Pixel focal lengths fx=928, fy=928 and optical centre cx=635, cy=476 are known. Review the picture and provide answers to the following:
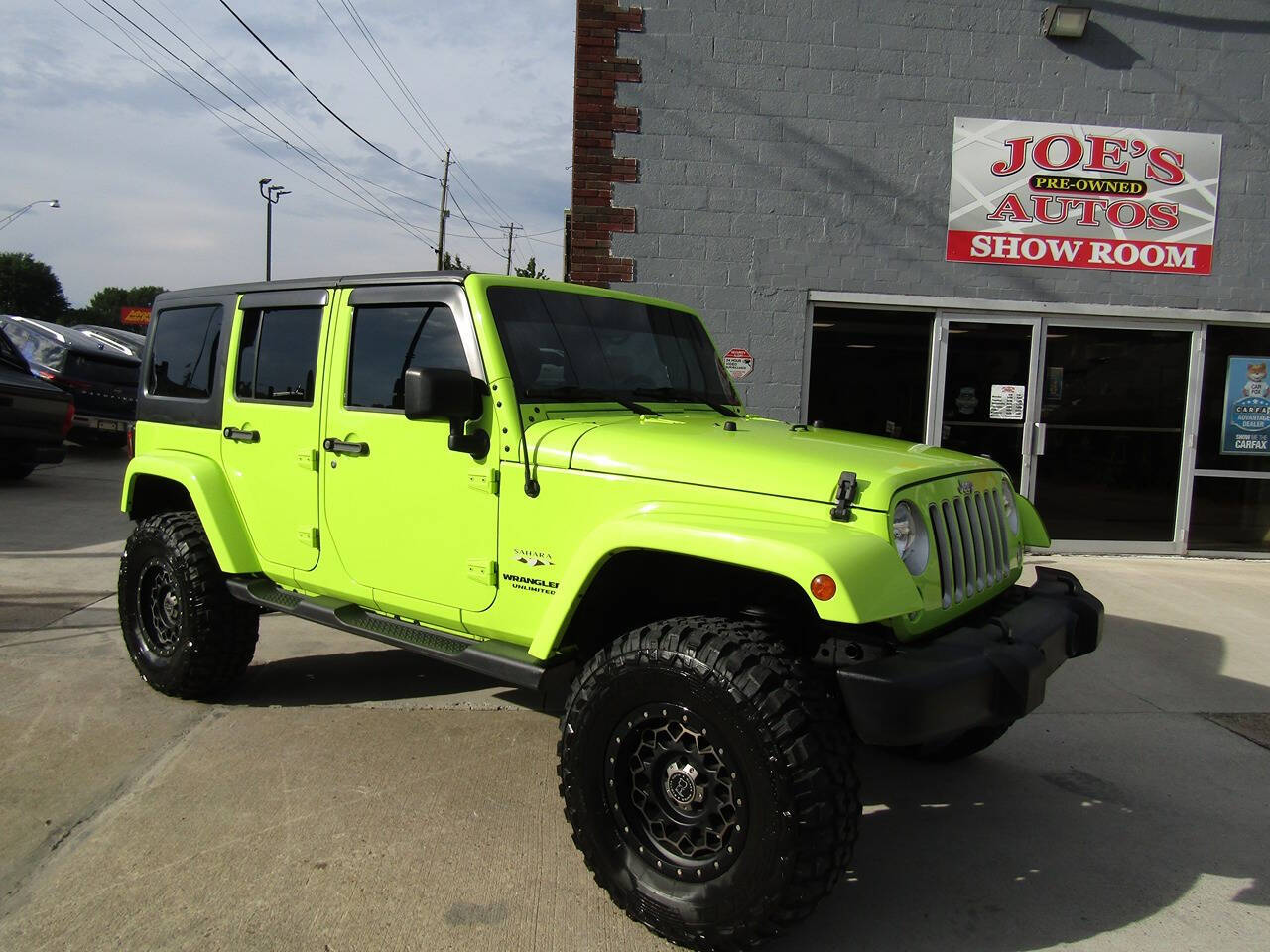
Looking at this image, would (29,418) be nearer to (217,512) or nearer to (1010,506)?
(217,512)

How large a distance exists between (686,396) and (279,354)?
71.0 inches

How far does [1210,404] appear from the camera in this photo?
8.58m

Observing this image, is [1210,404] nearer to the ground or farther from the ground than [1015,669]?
farther from the ground

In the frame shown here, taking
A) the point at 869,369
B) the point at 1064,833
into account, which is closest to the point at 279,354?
the point at 1064,833

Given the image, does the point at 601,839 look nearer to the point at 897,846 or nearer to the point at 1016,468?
the point at 897,846

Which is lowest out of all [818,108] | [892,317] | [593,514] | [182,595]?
[182,595]

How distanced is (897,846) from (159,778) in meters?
2.78

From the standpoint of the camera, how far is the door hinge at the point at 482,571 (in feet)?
10.6

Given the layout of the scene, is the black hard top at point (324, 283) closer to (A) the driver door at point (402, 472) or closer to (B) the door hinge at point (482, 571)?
(A) the driver door at point (402, 472)

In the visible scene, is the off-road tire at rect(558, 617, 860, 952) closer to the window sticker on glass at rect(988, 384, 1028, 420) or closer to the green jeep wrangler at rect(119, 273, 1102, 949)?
the green jeep wrangler at rect(119, 273, 1102, 949)

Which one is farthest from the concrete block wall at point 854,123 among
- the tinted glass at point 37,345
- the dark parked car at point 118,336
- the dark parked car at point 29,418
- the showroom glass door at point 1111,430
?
the dark parked car at point 118,336

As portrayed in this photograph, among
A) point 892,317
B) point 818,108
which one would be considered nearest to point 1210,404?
point 892,317

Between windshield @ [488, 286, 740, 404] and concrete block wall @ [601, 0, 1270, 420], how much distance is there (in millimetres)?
3882

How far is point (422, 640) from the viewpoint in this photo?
3.47 metres
